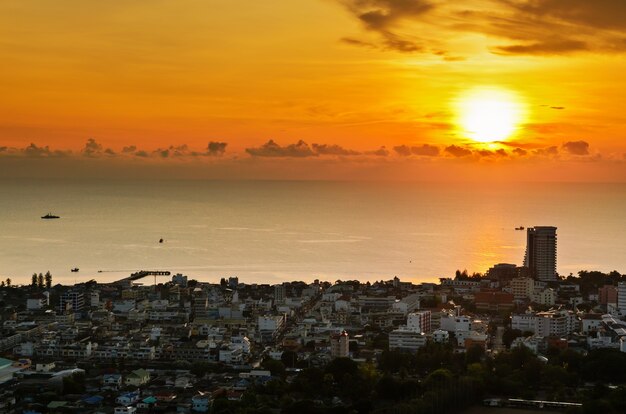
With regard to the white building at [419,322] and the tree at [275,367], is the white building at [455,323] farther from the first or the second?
the tree at [275,367]

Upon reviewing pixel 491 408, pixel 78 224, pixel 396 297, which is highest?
pixel 78 224

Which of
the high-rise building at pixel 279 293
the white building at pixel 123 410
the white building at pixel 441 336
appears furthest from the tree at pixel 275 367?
the high-rise building at pixel 279 293

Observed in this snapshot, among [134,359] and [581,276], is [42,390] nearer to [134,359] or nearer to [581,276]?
[134,359]

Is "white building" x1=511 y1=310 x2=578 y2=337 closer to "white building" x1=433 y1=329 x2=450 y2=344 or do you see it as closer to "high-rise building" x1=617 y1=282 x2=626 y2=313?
"white building" x1=433 y1=329 x2=450 y2=344

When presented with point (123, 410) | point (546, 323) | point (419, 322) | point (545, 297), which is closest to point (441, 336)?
point (419, 322)

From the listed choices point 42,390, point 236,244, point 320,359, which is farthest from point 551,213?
point 42,390

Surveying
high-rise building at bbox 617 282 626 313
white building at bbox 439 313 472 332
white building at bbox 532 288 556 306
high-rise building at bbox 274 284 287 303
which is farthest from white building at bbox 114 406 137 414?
high-rise building at bbox 617 282 626 313
